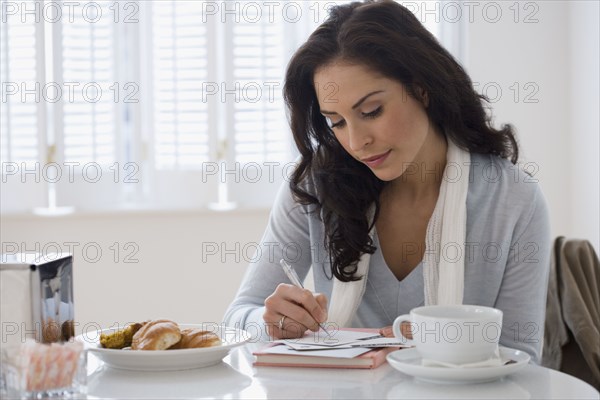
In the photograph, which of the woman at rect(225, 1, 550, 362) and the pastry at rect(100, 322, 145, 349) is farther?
the woman at rect(225, 1, 550, 362)

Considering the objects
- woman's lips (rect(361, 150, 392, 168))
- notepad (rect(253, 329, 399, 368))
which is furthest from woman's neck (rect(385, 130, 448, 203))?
notepad (rect(253, 329, 399, 368))

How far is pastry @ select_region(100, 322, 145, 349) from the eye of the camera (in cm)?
118

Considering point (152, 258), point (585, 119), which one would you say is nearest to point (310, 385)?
point (152, 258)

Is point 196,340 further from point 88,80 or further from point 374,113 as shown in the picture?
point 88,80

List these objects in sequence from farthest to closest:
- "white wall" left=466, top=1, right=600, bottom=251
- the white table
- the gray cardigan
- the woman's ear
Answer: "white wall" left=466, top=1, right=600, bottom=251 → the woman's ear → the gray cardigan → the white table

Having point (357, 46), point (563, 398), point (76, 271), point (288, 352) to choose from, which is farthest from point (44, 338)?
point (76, 271)

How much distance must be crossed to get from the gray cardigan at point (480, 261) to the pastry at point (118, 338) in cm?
32

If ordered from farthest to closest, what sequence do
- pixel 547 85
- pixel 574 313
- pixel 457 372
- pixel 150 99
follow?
pixel 547 85, pixel 150 99, pixel 574 313, pixel 457 372

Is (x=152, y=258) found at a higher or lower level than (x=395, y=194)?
lower

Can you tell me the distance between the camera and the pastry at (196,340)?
1.17 meters

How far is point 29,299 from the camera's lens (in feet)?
3.48

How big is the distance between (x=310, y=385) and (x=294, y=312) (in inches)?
11.3

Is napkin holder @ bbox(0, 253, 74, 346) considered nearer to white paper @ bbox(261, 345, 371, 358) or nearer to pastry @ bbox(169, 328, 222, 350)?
pastry @ bbox(169, 328, 222, 350)

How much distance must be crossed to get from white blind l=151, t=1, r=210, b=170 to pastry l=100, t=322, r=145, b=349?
1.88 metres
